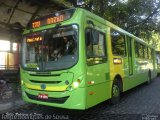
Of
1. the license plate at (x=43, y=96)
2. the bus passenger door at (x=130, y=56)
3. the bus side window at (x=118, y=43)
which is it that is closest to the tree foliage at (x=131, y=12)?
the bus passenger door at (x=130, y=56)

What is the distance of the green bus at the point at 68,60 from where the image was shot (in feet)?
22.4

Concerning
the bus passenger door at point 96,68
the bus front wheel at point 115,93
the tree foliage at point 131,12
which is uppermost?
the tree foliage at point 131,12

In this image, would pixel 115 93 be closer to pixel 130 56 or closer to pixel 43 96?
pixel 130 56

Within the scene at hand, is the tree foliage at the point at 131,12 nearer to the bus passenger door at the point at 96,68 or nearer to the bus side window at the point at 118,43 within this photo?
the bus side window at the point at 118,43

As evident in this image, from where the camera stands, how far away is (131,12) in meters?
20.2

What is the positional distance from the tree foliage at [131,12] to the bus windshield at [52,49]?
33.5 ft

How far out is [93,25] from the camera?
7.50 metres

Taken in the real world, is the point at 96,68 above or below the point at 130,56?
below

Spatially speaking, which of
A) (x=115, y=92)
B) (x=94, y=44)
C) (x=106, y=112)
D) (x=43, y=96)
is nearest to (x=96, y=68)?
(x=94, y=44)

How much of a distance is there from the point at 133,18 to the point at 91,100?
15.0 meters

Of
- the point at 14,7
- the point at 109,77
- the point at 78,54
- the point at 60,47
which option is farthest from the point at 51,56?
the point at 14,7

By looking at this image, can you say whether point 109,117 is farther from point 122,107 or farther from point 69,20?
point 69,20

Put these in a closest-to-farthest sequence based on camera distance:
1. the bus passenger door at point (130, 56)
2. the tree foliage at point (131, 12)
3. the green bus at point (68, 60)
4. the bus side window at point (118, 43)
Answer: the green bus at point (68, 60)
the bus side window at point (118, 43)
the bus passenger door at point (130, 56)
the tree foliage at point (131, 12)

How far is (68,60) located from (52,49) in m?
0.68
